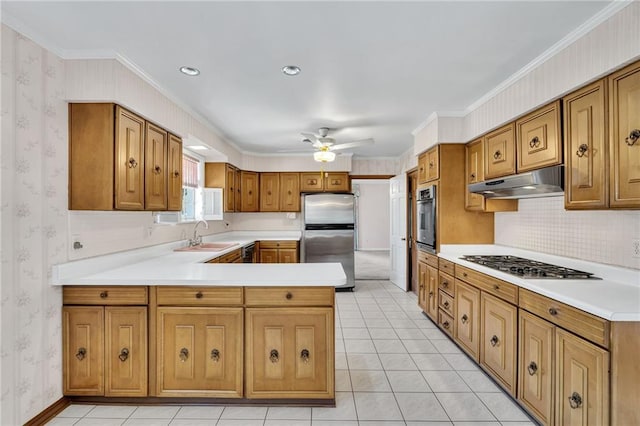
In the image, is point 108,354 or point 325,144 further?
point 325,144

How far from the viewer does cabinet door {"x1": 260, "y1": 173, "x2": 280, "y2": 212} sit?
5.98m

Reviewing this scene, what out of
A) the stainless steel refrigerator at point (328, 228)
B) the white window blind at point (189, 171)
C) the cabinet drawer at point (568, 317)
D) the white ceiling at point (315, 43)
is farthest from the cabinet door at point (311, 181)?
the cabinet drawer at point (568, 317)

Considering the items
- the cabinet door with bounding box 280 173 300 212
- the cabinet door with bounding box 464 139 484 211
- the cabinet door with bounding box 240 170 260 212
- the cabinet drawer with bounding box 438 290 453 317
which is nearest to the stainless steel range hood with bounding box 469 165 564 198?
the cabinet door with bounding box 464 139 484 211

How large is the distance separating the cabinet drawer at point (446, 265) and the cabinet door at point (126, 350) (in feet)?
9.34

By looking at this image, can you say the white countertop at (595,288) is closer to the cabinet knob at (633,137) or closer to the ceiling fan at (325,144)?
the cabinet knob at (633,137)

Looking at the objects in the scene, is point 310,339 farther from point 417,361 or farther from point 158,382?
point 417,361

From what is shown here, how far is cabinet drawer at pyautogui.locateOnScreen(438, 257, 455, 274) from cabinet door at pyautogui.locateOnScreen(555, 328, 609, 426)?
58.7 inches

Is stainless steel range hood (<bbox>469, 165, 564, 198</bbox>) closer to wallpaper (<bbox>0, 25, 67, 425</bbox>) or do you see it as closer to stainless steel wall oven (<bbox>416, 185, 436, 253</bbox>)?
stainless steel wall oven (<bbox>416, 185, 436, 253</bbox>)

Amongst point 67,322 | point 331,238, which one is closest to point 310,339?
point 67,322

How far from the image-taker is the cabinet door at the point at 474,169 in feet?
10.9

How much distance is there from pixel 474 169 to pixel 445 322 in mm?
1720

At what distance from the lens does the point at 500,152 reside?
2961 mm

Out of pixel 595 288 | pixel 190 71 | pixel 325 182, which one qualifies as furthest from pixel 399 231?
pixel 190 71

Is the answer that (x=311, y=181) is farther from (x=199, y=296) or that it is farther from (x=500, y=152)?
(x=199, y=296)
